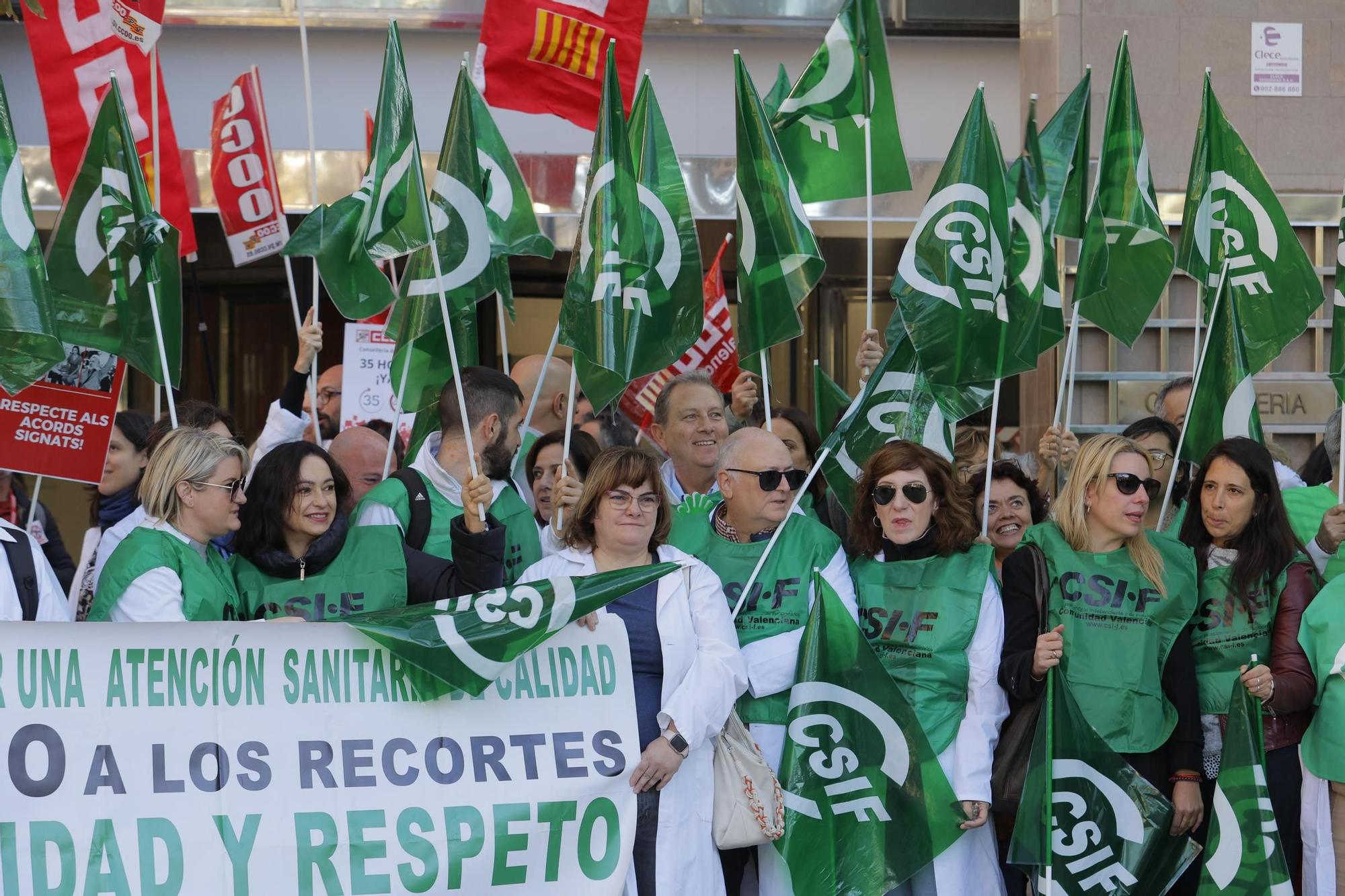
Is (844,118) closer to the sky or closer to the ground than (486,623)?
closer to the sky

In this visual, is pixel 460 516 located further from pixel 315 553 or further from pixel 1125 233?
pixel 1125 233

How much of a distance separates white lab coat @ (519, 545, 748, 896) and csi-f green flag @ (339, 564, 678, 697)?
0.58ft

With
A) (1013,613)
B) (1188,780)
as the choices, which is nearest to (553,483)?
(1013,613)

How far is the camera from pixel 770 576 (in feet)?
17.2

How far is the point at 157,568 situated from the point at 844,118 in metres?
3.30

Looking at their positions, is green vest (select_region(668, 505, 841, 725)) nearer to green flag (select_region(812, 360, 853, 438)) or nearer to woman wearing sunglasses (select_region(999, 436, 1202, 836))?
woman wearing sunglasses (select_region(999, 436, 1202, 836))

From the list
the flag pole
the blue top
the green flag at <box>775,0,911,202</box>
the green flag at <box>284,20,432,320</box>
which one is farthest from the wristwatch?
the green flag at <box>775,0,911,202</box>

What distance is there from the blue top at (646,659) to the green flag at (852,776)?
47 cm

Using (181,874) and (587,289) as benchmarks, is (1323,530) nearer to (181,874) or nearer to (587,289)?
(587,289)

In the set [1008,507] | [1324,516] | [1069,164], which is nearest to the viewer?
[1324,516]

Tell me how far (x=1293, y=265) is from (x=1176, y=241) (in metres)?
3.87

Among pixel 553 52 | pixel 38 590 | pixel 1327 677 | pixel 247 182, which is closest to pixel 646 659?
pixel 38 590

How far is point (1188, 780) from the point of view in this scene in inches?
199

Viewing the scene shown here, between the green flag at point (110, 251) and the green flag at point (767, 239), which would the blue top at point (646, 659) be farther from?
the green flag at point (110, 251)
